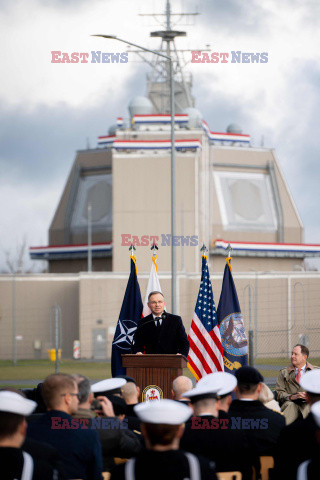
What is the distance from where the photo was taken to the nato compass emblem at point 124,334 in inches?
608

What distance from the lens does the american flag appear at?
14.7 metres

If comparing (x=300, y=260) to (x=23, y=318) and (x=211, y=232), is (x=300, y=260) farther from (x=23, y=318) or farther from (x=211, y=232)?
(x=23, y=318)

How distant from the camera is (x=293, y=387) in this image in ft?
40.1

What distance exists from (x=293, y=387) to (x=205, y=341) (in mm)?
3049

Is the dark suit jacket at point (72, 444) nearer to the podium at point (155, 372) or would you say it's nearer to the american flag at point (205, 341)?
the podium at point (155, 372)

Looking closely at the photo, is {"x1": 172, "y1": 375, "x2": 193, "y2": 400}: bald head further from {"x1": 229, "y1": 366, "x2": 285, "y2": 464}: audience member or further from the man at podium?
the man at podium

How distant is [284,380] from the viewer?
12266 mm

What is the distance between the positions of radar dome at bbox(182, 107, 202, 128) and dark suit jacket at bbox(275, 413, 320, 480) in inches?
2217

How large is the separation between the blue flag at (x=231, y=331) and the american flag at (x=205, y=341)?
12.0 inches

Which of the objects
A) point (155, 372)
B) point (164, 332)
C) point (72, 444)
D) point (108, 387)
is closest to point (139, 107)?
point (164, 332)

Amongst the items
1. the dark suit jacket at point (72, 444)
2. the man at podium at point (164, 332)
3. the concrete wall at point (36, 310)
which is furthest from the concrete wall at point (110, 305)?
the dark suit jacket at point (72, 444)

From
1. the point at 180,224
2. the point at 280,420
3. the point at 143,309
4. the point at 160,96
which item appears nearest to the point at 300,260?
the point at 180,224

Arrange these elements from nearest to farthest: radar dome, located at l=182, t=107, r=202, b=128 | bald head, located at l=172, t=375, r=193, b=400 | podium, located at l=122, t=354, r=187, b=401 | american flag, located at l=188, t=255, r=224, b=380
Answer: bald head, located at l=172, t=375, r=193, b=400
podium, located at l=122, t=354, r=187, b=401
american flag, located at l=188, t=255, r=224, b=380
radar dome, located at l=182, t=107, r=202, b=128

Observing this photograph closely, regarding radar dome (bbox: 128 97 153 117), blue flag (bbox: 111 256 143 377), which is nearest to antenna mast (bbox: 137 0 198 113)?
radar dome (bbox: 128 97 153 117)
